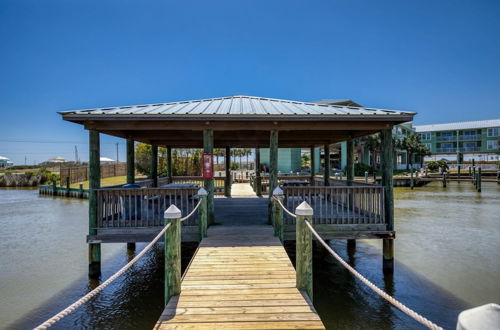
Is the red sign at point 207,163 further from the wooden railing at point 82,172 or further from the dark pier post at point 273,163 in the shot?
the wooden railing at point 82,172

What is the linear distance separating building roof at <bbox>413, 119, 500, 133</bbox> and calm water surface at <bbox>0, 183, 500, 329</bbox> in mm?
62862

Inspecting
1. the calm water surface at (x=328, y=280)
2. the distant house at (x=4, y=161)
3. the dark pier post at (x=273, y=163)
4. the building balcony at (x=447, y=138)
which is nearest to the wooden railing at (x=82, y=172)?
the calm water surface at (x=328, y=280)

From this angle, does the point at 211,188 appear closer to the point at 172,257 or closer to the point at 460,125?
the point at 172,257

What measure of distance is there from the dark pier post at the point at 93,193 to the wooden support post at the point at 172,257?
4.70 metres

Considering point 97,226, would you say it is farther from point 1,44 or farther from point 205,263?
point 1,44

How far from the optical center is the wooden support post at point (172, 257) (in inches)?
165

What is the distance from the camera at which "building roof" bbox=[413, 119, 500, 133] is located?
63684 mm

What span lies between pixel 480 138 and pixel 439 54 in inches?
2217

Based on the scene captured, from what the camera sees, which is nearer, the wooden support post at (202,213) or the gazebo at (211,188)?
the wooden support post at (202,213)

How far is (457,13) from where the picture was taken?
16922 mm

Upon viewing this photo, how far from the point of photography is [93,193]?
7902 mm

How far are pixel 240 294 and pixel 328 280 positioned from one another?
17.1 feet

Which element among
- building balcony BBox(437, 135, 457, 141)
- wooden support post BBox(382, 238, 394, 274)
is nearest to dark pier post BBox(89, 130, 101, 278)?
wooden support post BBox(382, 238, 394, 274)

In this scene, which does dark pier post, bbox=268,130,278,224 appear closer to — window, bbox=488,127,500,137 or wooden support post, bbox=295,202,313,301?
wooden support post, bbox=295,202,313,301
